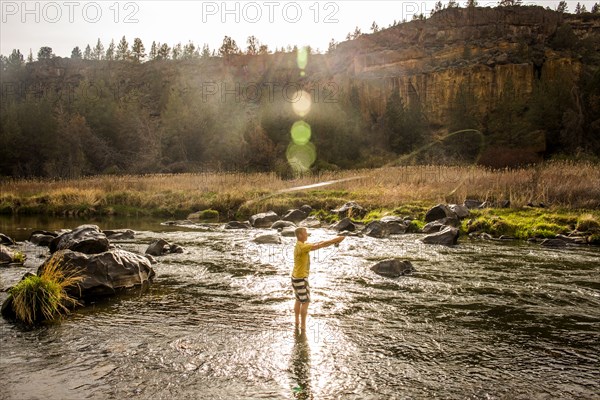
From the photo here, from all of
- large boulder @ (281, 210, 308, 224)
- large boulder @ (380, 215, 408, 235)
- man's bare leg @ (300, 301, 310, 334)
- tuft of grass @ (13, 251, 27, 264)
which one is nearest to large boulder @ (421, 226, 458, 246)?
large boulder @ (380, 215, 408, 235)

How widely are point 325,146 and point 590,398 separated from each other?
51.3 m

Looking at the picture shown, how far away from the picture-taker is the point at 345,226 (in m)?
20.5

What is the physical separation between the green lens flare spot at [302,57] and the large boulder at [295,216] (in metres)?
94.6

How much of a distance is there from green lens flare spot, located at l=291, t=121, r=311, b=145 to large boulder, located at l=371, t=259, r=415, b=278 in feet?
144

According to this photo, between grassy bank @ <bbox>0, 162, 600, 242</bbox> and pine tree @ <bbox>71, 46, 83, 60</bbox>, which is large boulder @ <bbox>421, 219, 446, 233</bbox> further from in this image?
pine tree @ <bbox>71, 46, 83, 60</bbox>

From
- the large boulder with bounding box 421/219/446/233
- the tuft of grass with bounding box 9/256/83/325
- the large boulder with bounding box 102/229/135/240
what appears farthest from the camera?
the large boulder with bounding box 102/229/135/240

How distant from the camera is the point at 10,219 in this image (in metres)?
27.6

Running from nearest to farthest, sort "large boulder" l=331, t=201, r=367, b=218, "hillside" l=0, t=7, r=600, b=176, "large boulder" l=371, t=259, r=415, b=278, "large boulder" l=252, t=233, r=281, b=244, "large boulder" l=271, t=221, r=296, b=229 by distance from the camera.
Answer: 1. "large boulder" l=371, t=259, r=415, b=278
2. "large boulder" l=252, t=233, r=281, b=244
3. "large boulder" l=271, t=221, r=296, b=229
4. "large boulder" l=331, t=201, r=367, b=218
5. "hillside" l=0, t=7, r=600, b=176

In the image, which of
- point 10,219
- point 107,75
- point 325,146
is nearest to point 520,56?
point 325,146

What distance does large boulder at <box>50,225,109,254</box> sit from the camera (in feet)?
44.5

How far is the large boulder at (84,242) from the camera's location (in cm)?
1355

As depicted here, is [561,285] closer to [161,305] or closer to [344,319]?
[344,319]

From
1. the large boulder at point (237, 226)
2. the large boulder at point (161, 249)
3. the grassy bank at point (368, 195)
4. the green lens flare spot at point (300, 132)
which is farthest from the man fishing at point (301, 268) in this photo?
the green lens flare spot at point (300, 132)

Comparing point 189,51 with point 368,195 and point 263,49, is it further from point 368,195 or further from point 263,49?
point 368,195
